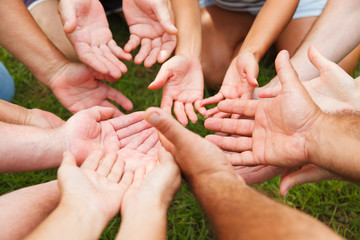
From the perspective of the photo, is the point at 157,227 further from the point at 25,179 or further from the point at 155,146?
the point at 25,179

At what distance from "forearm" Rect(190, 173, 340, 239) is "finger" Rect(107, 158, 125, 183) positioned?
1.37 feet

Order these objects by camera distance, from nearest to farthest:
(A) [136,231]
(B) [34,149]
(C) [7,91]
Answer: (A) [136,231] < (B) [34,149] < (C) [7,91]

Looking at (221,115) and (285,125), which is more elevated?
(285,125)

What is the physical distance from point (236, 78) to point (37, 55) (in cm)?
141

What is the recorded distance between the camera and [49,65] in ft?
6.99

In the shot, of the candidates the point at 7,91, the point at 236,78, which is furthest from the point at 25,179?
the point at 236,78

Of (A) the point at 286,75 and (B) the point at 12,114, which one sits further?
(B) the point at 12,114

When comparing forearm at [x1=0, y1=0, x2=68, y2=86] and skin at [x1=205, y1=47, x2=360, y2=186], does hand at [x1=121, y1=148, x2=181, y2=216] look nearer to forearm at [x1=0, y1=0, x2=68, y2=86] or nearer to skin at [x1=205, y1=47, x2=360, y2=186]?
skin at [x1=205, y1=47, x2=360, y2=186]

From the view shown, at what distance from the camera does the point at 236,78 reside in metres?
2.04

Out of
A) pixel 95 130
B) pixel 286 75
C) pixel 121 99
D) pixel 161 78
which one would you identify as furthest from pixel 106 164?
pixel 286 75

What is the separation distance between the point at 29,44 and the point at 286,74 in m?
1.73

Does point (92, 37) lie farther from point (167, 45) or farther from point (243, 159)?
point (243, 159)

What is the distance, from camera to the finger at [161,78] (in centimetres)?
183

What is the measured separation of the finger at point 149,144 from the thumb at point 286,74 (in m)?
0.81
